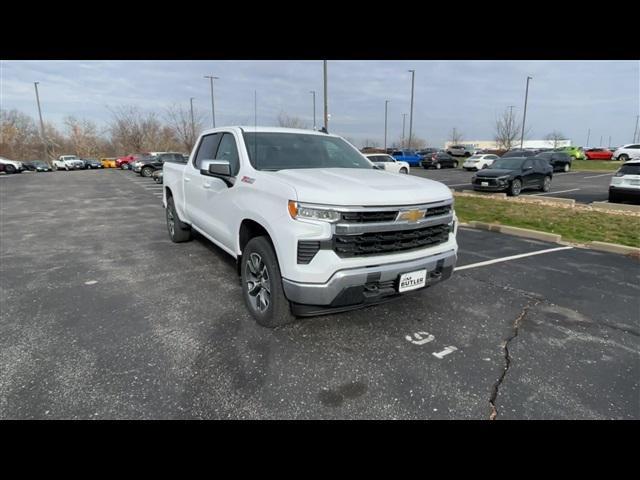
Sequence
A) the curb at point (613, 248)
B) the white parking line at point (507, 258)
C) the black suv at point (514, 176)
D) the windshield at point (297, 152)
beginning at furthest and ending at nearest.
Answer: the black suv at point (514, 176)
the curb at point (613, 248)
the white parking line at point (507, 258)
the windshield at point (297, 152)

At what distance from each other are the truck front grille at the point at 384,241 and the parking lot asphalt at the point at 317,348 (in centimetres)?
86

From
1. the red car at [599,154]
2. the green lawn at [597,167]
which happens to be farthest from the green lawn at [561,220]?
the red car at [599,154]

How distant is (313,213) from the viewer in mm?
2816

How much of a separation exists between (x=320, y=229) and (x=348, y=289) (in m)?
0.51

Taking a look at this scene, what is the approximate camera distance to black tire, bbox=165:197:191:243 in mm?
6320

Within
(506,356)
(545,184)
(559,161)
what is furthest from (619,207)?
(559,161)

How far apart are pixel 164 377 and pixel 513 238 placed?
267 inches

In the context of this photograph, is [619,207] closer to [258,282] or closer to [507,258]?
[507,258]

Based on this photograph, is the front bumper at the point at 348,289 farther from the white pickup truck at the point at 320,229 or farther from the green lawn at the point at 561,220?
the green lawn at the point at 561,220

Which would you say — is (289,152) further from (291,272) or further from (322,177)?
(291,272)

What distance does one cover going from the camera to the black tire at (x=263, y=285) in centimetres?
310

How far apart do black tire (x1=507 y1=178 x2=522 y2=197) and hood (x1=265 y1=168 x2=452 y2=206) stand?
12.1m
